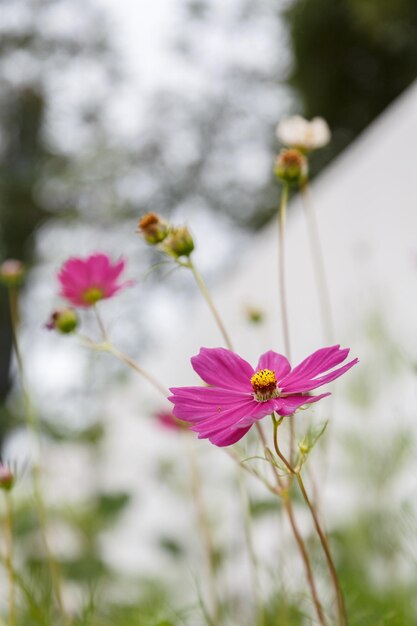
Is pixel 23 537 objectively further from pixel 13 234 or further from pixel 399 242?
pixel 13 234

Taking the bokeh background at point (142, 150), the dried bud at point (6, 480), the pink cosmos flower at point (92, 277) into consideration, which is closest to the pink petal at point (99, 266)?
the pink cosmos flower at point (92, 277)

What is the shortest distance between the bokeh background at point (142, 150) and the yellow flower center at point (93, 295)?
3.12 feet

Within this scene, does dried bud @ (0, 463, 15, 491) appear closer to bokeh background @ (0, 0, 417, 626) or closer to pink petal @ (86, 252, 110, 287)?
pink petal @ (86, 252, 110, 287)

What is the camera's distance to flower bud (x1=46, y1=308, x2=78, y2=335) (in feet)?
1.30

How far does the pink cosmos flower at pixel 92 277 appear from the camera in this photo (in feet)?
1.21

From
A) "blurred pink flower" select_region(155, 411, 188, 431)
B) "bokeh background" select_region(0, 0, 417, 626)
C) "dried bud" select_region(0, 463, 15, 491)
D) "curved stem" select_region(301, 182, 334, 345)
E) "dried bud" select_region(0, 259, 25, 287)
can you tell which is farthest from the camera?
"bokeh background" select_region(0, 0, 417, 626)

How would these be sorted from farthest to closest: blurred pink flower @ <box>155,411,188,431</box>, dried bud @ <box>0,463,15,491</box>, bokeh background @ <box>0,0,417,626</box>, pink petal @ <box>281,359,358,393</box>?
bokeh background @ <box>0,0,417,626</box> < blurred pink flower @ <box>155,411,188,431</box> < dried bud @ <box>0,463,15,491</box> < pink petal @ <box>281,359,358,393</box>

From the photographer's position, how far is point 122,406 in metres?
2.52

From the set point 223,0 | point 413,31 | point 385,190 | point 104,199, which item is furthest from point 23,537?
point 223,0

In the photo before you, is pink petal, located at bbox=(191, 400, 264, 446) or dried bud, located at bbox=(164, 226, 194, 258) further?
dried bud, located at bbox=(164, 226, 194, 258)

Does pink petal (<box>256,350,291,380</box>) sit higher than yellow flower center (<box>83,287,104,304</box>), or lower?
lower

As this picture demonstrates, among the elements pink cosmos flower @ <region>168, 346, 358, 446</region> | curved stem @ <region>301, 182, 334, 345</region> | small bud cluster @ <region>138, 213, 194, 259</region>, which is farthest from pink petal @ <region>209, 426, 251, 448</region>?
curved stem @ <region>301, 182, 334, 345</region>

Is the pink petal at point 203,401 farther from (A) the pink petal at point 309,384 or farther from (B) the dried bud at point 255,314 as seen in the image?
(B) the dried bud at point 255,314

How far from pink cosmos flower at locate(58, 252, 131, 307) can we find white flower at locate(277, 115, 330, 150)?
167 millimetres
